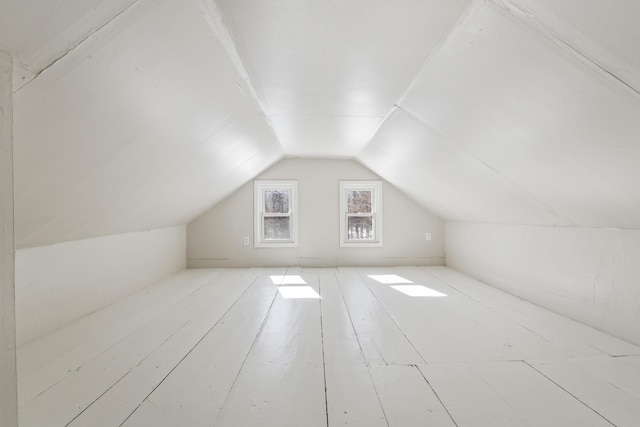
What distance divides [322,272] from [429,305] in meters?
2.04

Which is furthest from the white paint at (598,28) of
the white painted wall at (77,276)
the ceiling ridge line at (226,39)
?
the white painted wall at (77,276)

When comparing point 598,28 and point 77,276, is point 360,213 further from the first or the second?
point 598,28

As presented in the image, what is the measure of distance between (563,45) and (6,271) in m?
2.18

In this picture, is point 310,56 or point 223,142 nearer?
point 310,56

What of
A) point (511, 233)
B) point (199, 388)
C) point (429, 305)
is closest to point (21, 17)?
point (199, 388)

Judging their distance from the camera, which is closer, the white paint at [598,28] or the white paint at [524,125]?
the white paint at [598,28]

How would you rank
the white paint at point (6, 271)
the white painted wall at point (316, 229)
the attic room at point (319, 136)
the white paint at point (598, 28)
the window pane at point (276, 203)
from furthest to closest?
the window pane at point (276, 203), the white painted wall at point (316, 229), the attic room at point (319, 136), the white paint at point (598, 28), the white paint at point (6, 271)

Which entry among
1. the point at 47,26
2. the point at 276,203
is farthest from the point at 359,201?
the point at 47,26

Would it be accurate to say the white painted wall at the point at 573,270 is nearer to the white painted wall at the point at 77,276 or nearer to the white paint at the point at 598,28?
the white paint at the point at 598,28

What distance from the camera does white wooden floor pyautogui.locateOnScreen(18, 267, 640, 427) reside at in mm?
1481

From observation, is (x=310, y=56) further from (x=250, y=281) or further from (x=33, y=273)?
(x=250, y=281)

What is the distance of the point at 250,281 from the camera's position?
438 centimetres

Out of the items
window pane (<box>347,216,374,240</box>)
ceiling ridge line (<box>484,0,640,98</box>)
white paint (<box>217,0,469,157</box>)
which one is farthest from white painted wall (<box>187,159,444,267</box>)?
ceiling ridge line (<box>484,0,640,98</box>)

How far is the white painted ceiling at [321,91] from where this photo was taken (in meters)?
1.31
